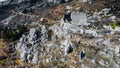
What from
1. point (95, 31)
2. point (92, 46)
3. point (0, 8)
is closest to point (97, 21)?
point (95, 31)

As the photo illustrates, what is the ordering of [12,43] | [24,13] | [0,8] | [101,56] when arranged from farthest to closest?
1. [0,8]
2. [24,13]
3. [12,43]
4. [101,56]

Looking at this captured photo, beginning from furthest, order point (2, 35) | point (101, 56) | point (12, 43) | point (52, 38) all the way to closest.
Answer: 1. point (2, 35)
2. point (12, 43)
3. point (52, 38)
4. point (101, 56)

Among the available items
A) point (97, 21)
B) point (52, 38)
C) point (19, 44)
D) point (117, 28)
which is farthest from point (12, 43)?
point (117, 28)

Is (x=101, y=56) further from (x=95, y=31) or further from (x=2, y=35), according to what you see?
(x=2, y=35)

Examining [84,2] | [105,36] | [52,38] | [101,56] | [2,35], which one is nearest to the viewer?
[101,56]

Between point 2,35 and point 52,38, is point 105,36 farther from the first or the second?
point 2,35

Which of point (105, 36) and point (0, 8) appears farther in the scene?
point (0, 8)

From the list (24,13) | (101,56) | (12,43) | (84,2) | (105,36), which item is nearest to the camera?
(101,56)

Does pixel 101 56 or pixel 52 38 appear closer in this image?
pixel 101 56
